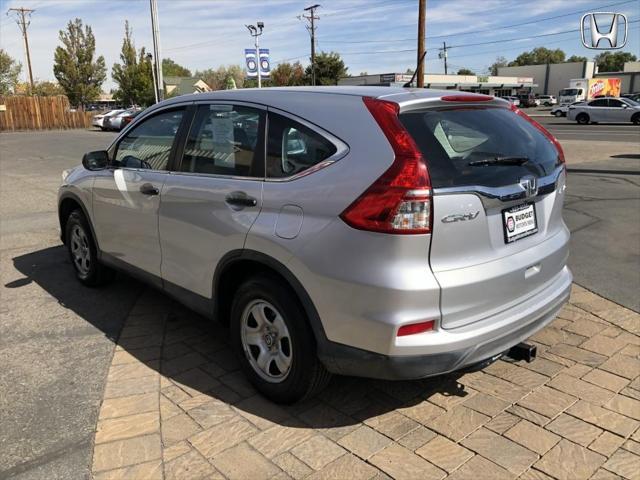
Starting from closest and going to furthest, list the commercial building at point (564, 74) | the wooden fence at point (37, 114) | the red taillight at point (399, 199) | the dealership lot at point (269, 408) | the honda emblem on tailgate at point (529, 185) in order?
the red taillight at point (399, 199)
the dealership lot at point (269, 408)
the honda emblem on tailgate at point (529, 185)
the wooden fence at point (37, 114)
the commercial building at point (564, 74)

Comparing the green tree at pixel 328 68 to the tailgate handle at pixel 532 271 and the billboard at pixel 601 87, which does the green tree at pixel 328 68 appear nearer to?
the billboard at pixel 601 87

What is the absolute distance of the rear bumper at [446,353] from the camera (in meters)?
2.59

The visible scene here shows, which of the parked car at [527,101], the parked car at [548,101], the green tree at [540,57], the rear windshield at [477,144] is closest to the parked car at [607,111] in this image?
the rear windshield at [477,144]

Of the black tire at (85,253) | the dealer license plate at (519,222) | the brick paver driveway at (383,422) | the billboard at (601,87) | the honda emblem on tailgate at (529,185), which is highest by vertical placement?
the billboard at (601,87)

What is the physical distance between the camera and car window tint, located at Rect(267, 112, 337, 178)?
111 inches

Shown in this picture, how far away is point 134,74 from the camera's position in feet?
165

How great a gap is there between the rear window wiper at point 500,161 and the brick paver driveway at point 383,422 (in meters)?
1.38

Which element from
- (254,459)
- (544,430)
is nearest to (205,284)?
(254,459)

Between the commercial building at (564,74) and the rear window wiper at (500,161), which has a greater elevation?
the commercial building at (564,74)

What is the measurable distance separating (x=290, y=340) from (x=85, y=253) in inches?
119

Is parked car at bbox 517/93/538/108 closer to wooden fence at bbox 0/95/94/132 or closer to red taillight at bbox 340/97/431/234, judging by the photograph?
wooden fence at bbox 0/95/94/132

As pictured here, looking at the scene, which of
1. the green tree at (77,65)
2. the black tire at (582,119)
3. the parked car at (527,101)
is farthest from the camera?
the parked car at (527,101)

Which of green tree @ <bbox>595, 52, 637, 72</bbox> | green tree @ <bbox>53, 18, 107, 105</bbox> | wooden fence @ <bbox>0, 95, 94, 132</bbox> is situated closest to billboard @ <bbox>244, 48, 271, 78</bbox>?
wooden fence @ <bbox>0, 95, 94, 132</bbox>

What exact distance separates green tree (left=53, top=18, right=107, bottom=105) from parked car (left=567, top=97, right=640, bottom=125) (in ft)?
135
